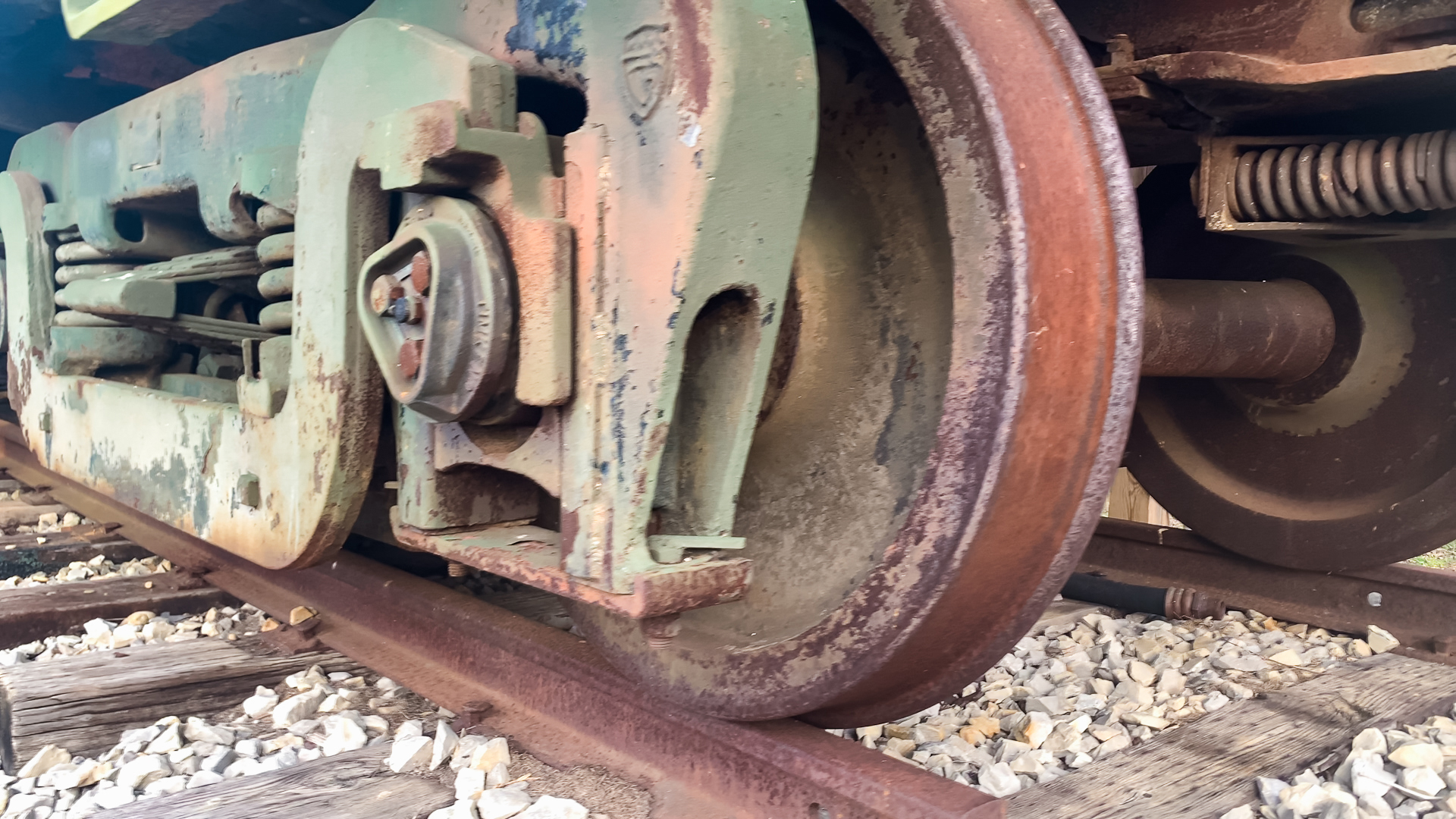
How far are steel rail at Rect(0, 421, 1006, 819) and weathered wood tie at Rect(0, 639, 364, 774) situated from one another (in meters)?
0.15

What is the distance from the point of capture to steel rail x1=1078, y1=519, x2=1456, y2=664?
2.29 metres

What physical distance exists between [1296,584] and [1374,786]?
1.14m

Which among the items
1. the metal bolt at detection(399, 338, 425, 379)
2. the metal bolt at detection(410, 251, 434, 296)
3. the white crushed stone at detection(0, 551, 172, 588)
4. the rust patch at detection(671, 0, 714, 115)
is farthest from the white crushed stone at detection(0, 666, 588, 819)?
the white crushed stone at detection(0, 551, 172, 588)

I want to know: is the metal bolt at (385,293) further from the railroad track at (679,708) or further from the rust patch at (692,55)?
the railroad track at (679,708)

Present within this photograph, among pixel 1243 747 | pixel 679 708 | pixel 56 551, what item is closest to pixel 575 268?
pixel 679 708

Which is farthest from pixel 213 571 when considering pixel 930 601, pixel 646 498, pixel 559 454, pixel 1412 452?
pixel 1412 452

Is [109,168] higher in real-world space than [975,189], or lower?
higher

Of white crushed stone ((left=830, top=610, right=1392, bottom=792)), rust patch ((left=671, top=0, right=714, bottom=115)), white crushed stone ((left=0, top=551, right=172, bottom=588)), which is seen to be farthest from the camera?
white crushed stone ((left=0, top=551, right=172, bottom=588))

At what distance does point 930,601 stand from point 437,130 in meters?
0.81

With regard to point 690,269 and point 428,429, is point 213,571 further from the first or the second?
point 690,269

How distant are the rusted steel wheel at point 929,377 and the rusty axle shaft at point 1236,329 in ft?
2.45

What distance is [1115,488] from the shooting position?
3869mm

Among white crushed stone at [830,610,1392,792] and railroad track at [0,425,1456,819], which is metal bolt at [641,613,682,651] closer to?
railroad track at [0,425,1456,819]

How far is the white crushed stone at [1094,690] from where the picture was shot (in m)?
1.58
